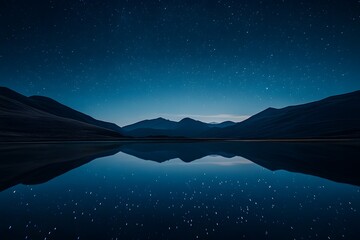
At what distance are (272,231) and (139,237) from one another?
404 centimetres

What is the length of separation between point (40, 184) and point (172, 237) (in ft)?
38.7

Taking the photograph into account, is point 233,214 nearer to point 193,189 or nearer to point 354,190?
point 193,189

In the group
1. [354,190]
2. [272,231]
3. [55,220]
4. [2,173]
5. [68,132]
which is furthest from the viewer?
[68,132]

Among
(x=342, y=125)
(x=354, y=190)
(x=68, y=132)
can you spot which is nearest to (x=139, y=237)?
(x=354, y=190)

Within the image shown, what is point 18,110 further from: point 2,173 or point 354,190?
point 354,190

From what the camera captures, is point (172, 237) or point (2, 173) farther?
point (2, 173)

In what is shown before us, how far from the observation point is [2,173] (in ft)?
62.2

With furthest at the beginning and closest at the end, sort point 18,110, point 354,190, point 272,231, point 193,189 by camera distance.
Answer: point 18,110 < point 193,189 < point 354,190 < point 272,231

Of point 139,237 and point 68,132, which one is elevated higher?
point 68,132

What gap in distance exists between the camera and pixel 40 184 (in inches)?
638

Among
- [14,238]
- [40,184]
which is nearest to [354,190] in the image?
[14,238]

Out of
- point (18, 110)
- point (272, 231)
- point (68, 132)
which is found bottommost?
point (272, 231)

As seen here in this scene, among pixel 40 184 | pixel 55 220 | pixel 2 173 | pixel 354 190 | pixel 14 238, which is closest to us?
pixel 14 238

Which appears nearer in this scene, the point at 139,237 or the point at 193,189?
the point at 139,237
